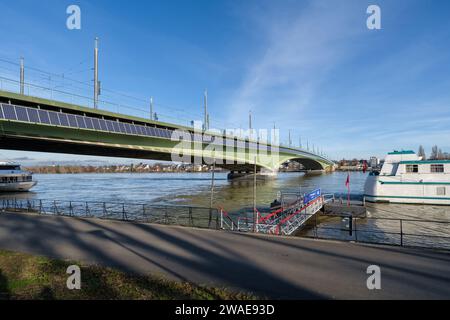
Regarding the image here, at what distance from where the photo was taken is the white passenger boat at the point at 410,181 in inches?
1226

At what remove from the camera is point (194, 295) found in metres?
6.17

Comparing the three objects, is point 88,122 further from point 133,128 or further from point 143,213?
point 143,213

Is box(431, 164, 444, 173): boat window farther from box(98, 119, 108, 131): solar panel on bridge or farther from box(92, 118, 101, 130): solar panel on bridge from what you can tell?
box(92, 118, 101, 130): solar panel on bridge

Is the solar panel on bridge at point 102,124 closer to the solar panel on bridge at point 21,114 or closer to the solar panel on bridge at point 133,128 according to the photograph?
the solar panel on bridge at point 133,128

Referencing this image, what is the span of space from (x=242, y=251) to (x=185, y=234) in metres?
3.42

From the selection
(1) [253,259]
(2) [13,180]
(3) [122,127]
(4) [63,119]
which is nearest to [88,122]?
(4) [63,119]

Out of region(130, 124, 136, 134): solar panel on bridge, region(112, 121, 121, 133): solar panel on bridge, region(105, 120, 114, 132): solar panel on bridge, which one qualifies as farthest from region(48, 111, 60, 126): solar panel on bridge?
region(130, 124, 136, 134): solar panel on bridge

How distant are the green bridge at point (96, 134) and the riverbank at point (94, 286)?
33.2ft

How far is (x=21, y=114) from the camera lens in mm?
27766

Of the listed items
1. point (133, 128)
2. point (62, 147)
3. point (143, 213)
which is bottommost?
point (143, 213)

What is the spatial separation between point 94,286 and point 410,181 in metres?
36.3

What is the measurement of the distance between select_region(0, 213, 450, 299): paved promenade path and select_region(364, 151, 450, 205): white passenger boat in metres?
27.2

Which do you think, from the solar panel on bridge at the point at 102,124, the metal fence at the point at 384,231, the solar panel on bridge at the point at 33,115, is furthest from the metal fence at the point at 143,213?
the solar panel on bridge at the point at 102,124

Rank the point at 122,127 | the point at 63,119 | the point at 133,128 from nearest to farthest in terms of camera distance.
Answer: the point at 63,119
the point at 122,127
the point at 133,128
